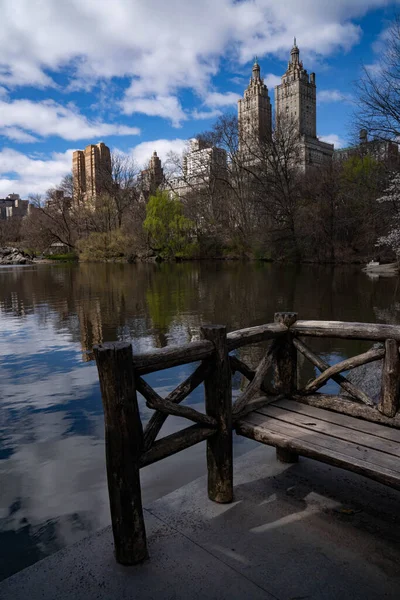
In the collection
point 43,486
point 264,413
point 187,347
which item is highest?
point 187,347

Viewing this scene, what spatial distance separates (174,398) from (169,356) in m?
0.36

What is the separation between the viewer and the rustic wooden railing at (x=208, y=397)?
9.29 ft

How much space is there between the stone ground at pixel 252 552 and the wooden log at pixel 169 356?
1.27 meters

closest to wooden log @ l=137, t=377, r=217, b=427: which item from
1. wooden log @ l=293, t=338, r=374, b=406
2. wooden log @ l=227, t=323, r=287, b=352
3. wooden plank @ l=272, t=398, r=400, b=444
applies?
wooden log @ l=227, t=323, r=287, b=352

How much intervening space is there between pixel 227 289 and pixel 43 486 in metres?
18.5

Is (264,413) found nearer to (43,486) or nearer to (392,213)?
(43,486)

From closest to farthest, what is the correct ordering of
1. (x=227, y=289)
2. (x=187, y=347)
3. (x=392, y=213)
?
1. (x=187, y=347)
2. (x=227, y=289)
3. (x=392, y=213)

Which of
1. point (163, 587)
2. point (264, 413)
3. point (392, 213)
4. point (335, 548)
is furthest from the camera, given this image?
point (392, 213)

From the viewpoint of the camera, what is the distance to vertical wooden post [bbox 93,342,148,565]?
9.16ft

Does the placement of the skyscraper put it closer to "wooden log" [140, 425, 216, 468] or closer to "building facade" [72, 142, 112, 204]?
"building facade" [72, 142, 112, 204]

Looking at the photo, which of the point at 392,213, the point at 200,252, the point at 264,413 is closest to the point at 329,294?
the point at 392,213

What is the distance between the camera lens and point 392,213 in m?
24.8

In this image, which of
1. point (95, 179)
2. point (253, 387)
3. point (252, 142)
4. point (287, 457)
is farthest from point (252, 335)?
point (95, 179)

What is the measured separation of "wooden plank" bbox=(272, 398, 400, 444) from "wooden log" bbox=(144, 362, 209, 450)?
42.4 inches
